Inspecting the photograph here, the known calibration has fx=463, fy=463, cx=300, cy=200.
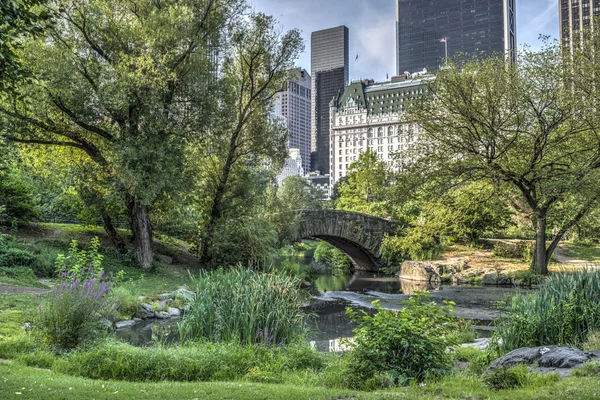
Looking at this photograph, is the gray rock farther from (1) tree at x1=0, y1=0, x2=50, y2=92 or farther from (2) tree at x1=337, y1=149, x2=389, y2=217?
(2) tree at x1=337, y1=149, x2=389, y2=217

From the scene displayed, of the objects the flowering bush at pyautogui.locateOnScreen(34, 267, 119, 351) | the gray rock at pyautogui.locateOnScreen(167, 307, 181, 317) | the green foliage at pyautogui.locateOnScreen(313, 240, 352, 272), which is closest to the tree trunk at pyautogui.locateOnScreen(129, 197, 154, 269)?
the gray rock at pyautogui.locateOnScreen(167, 307, 181, 317)

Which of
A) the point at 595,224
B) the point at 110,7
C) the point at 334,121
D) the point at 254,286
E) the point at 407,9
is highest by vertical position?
the point at 407,9

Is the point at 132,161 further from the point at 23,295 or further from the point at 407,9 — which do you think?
the point at 407,9

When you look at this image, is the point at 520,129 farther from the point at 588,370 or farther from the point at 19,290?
the point at 19,290

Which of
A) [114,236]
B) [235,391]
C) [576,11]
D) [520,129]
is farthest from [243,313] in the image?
[576,11]

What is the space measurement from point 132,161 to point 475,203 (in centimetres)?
1508

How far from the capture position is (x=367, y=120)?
12775 cm

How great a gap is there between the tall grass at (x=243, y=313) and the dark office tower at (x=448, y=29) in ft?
544

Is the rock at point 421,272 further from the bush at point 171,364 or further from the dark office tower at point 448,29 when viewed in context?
the dark office tower at point 448,29

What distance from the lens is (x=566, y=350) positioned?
20.3ft

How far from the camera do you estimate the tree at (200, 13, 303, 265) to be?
2102 cm

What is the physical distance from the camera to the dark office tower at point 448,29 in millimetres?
164375

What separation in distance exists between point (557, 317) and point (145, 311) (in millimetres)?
9865

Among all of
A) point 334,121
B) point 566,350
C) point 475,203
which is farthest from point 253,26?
point 334,121
